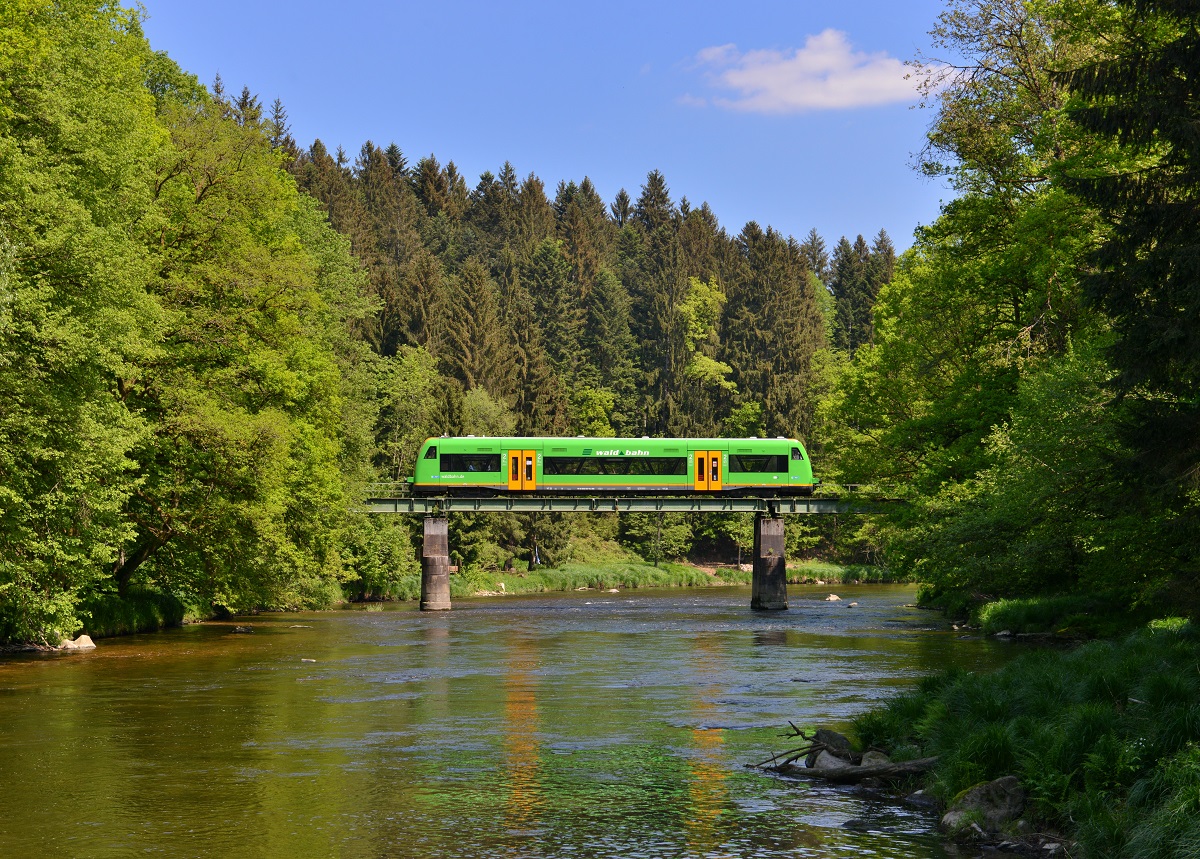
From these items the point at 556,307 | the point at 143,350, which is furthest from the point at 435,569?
the point at 556,307

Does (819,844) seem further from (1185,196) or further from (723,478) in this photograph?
(723,478)

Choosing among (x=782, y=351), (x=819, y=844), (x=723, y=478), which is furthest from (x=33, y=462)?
(x=782, y=351)

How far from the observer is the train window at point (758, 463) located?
5956 cm

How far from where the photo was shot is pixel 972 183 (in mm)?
37562

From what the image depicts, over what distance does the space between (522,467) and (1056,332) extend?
2924cm

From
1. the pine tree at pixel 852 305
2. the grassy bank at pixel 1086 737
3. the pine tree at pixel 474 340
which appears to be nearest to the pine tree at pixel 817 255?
the pine tree at pixel 852 305

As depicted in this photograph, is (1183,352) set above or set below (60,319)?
below

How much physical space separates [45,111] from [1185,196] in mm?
23130

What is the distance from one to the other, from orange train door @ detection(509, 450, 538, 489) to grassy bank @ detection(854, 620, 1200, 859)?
42.1 metres

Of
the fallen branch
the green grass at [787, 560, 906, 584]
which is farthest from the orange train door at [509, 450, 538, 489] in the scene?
the fallen branch

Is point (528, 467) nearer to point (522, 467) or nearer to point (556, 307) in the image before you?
point (522, 467)

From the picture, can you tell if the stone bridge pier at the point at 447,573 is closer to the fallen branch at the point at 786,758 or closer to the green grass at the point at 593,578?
the green grass at the point at 593,578

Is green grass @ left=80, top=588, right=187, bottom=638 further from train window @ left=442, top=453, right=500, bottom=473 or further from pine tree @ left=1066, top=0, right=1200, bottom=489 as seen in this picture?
pine tree @ left=1066, top=0, right=1200, bottom=489

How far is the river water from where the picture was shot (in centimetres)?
1295
